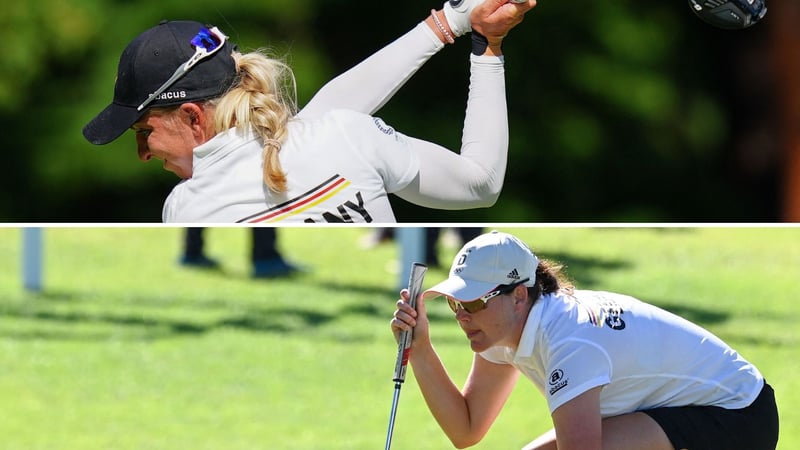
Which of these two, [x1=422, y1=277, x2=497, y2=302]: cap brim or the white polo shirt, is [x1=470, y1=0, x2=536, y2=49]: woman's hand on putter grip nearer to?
[x1=422, y1=277, x2=497, y2=302]: cap brim

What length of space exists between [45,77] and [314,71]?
2077 millimetres

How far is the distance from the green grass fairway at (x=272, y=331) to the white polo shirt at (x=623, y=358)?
152 cm

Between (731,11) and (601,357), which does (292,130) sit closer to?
(601,357)

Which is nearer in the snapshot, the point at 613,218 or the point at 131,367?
the point at 131,367

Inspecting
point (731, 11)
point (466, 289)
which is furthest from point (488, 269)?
point (731, 11)

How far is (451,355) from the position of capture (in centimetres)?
635

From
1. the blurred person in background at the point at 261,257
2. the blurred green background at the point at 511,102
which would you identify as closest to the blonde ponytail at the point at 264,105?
the blurred person in background at the point at 261,257

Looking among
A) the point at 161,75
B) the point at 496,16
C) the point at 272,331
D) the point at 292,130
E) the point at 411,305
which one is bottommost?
the point at 272,331

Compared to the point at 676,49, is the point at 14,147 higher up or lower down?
lower down

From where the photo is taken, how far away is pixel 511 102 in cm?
1062

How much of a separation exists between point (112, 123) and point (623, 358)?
4.26ft

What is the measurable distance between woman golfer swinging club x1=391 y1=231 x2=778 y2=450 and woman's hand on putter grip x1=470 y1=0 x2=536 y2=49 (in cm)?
54

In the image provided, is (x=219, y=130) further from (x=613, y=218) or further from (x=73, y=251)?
(x=613, y=218)

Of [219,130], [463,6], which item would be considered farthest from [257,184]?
[463,6]
